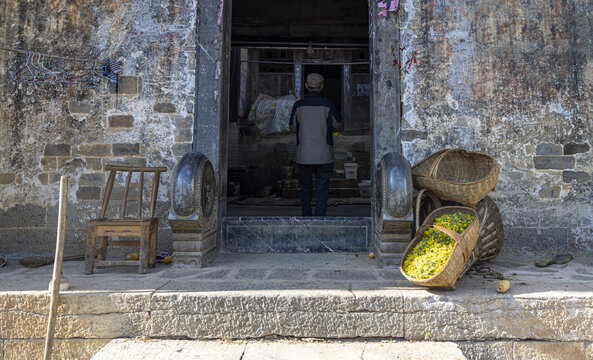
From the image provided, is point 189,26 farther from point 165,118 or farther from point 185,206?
point 185,206

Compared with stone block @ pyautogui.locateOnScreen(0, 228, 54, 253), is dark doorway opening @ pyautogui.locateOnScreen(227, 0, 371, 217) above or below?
above

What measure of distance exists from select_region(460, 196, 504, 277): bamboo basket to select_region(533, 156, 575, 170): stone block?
112cm

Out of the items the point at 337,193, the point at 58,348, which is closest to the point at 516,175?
the point at 58,348

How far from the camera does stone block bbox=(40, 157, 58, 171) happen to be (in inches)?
165

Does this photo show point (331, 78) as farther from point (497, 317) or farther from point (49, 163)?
point (497, 317)

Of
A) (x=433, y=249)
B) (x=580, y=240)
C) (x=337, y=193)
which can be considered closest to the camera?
(x=433, y=249)

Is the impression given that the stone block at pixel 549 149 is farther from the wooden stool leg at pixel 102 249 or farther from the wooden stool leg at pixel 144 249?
the wooden stool leg at pixel 102 249

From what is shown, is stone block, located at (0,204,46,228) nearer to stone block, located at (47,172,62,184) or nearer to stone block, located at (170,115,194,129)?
stone block, located at (47,172,62,184)

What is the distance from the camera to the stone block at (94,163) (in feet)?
13.8

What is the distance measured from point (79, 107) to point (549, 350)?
15.2ft

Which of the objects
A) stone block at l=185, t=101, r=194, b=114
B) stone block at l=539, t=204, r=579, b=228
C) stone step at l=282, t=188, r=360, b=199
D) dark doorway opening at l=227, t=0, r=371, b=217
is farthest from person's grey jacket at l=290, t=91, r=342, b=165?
stone step at l=282, t=188, r=360, b=199

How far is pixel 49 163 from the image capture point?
420 centimetres

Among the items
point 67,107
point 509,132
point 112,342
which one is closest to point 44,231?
point 67,107

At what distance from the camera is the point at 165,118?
166 inches
